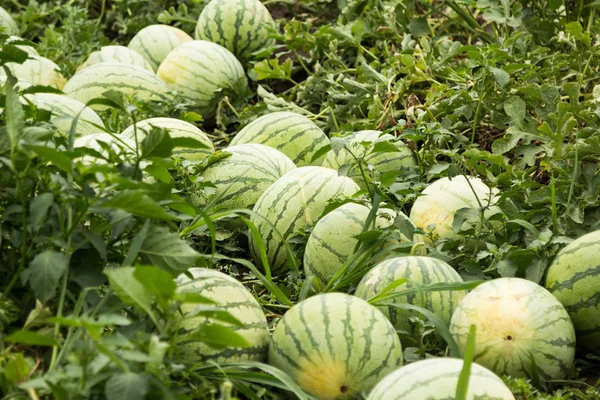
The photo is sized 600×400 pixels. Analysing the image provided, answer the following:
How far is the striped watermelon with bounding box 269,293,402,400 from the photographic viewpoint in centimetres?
225

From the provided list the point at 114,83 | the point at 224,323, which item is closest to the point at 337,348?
the point at 224,323

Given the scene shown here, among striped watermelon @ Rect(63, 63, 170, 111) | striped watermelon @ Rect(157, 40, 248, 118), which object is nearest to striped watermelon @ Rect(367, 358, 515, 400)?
striped watermelon @ Rect(63, 63, 170, 111)

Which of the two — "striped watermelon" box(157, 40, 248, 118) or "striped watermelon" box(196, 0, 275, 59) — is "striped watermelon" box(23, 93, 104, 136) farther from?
"striped watermelon" box(196, 0, 275, 59)

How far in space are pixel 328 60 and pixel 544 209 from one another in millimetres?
2123

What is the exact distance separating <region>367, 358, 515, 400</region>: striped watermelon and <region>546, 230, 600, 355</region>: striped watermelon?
62 centimetres

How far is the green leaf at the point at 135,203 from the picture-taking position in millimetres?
1937

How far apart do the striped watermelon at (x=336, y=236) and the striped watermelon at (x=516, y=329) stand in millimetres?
516

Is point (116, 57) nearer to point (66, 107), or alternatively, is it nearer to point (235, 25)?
point (235, 25)

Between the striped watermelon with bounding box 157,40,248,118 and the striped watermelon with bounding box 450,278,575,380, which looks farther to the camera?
the striped watermelon with bounding box 157,40,248,118

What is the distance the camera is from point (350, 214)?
2906mm

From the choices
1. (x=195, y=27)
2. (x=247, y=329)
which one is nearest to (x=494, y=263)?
(x=247, y=329)

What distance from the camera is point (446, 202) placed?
10.2 feet

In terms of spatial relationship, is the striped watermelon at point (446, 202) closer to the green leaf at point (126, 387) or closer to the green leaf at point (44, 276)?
the green leaf at point (44, 276)

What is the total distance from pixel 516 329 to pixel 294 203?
1.06m
